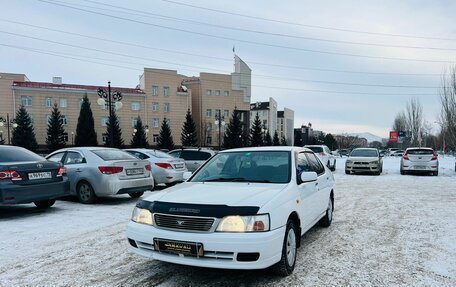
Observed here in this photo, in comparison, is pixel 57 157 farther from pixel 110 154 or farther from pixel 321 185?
pixel 321 185

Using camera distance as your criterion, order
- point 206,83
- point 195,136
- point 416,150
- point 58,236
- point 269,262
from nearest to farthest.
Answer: point 269,262 → point 58,236 → point 416,150 → point 195,136 → point 206,83

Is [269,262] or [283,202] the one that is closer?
[269,262]

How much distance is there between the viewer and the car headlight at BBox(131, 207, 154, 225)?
12.9 feet

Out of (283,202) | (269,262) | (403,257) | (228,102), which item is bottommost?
(403,257)

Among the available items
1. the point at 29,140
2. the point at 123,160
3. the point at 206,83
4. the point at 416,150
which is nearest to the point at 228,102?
the point at 206,83

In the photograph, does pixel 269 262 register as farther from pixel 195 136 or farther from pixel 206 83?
pixel 206 83

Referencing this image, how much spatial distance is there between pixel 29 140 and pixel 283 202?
56874mm

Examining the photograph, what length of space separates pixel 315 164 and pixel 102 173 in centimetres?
532

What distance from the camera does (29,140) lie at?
51875 millimetres

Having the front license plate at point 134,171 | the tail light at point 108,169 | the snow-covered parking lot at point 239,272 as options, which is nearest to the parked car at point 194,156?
the front license plate at point 134,171

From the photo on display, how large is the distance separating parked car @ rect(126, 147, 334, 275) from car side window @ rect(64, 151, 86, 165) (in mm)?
5463

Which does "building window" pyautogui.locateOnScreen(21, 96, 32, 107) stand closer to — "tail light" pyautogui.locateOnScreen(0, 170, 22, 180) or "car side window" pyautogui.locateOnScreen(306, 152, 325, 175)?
"tail light" pyautogui.locateOnScreen(0, 170, 22, 180)

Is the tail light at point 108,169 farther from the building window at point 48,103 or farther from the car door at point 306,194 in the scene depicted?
the building window at point 48,103

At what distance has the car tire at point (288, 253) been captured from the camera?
153 inches
